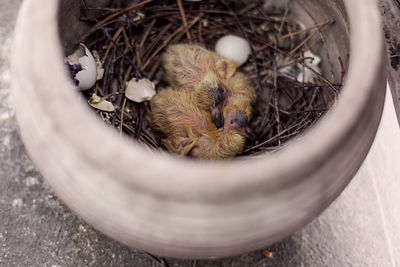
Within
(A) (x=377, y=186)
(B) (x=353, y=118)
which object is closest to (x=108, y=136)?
(B) (x=353, y=118)

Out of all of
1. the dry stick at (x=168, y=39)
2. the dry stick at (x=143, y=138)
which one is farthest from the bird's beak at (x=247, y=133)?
the dry stick at (x=168, y=39)

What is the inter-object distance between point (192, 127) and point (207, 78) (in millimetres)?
114

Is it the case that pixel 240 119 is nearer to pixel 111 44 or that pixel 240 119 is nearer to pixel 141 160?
pixel 111 44

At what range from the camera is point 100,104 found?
0.92 metres

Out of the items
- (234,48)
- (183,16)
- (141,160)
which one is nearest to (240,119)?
(234,48)

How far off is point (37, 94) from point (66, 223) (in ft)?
1.70

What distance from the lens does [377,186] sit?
3.62 feet

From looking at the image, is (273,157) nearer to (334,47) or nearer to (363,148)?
(363,148)

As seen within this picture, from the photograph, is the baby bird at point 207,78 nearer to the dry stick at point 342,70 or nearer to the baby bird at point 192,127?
the baby bird at point 192,127

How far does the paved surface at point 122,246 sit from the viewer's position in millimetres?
979

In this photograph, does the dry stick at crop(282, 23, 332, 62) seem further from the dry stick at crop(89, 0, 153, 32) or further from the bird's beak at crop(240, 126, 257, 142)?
the dry stick at crop(89, 0, 153, 32)

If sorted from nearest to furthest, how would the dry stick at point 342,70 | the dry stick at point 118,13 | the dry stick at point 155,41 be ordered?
the dry stick at point 342,70
the dry stick at point 118,13
the dry stick at point 155,41

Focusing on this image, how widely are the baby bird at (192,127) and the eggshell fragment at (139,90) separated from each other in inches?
0.7

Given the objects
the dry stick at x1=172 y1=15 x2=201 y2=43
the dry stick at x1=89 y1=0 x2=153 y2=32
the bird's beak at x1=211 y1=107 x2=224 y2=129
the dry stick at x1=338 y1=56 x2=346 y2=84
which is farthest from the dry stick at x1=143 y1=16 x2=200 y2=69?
the dry stick at x1=338 y1=56 x2=346 y2=84
